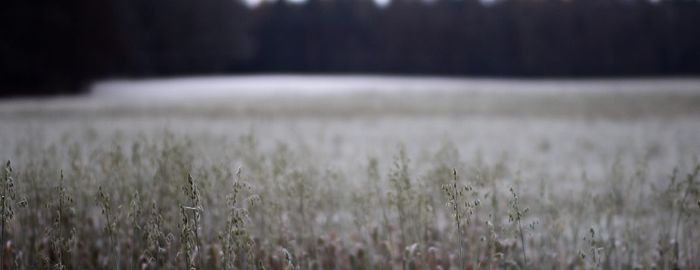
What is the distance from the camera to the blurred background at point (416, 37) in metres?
18.7

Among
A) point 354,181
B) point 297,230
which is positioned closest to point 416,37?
point 354,181

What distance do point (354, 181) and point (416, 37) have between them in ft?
59.8

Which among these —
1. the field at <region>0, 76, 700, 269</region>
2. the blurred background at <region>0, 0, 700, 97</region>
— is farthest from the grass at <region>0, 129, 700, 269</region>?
the blurred background at <region>0, 0, 700, 97</region>

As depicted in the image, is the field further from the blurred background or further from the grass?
the blurred background

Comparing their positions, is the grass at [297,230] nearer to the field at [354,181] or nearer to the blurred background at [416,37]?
the field at [354,181]

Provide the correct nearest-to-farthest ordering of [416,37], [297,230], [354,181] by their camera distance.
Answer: [297,230] < [354,181] < [416,37]

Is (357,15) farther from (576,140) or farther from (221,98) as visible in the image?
(576,140)

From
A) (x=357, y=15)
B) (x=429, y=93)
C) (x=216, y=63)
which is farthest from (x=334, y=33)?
(x=429, y=93)

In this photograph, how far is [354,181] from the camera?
3.38 m

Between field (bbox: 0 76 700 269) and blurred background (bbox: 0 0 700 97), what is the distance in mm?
8366

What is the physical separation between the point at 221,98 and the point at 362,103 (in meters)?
2.97

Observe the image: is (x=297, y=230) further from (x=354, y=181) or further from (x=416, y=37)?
(x=416, y=37)

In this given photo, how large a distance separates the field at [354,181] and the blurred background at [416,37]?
8.37 metres

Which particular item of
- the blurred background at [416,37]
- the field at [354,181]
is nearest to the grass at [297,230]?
the field at [354,181]
